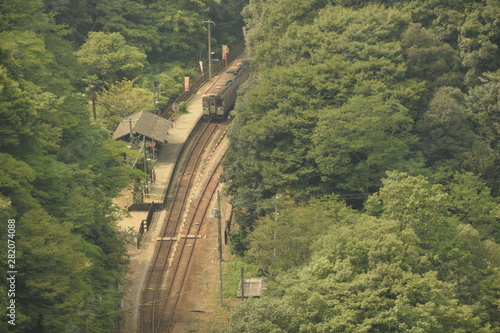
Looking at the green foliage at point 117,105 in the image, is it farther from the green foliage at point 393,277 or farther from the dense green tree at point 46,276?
the dense green tree at point 46,276

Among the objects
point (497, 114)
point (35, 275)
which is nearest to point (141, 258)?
point (35, 275)

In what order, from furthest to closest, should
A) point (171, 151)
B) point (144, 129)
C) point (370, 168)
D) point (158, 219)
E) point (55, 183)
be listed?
point (171, 151), point (144, 129), point (158, 219), point (370, 168), point (55, 183)

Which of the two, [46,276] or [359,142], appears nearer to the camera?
[46,276]

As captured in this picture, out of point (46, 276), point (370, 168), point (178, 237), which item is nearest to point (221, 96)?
point (178, 237)

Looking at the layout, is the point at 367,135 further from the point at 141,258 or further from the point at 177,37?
the point at 177,37

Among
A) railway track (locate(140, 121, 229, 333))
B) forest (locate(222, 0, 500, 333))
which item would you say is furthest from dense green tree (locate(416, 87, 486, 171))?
railway track (locate(140, 121, 229, 333))

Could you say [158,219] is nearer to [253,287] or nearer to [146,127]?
[146,127]

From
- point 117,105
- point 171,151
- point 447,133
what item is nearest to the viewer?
point 447,133
